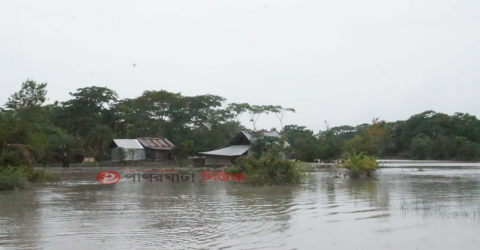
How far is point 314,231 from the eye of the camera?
7.61m

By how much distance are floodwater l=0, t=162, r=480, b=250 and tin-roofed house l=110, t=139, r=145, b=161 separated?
29.0 meters

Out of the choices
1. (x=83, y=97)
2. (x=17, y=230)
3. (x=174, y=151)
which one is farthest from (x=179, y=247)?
(x=83, y=97)

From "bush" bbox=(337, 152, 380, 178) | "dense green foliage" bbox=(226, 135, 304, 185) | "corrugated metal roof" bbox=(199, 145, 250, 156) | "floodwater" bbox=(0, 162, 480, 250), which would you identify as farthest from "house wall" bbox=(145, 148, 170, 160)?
"floodwater" bbox=(0, 162, 480, 250)

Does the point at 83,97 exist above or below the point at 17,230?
above

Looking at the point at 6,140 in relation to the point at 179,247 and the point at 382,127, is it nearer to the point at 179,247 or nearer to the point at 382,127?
the point at 179,247

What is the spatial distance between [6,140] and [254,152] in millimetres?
11704

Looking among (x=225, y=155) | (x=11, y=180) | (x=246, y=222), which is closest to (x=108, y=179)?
(x=11, y=180)

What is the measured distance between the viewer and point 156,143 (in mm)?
45906

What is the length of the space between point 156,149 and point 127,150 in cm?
305

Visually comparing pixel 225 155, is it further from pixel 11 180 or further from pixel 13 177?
pixel 11 180

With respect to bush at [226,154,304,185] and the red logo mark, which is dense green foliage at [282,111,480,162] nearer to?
the red logo mark

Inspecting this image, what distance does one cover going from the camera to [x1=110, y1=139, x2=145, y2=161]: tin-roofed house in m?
42.2

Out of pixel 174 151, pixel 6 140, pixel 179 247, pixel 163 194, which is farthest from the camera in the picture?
pixel 174 151

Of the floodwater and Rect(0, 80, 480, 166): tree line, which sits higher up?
Rect(0, 80, 480, 166): tree line
